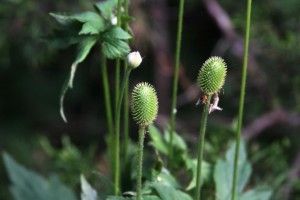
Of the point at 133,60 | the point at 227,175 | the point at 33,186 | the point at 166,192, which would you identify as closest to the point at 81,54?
the point at 133,60

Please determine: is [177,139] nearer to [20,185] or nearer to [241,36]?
[20,185]

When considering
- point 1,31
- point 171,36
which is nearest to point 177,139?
point 1,31

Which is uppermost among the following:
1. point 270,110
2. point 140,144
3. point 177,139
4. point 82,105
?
point 82,105

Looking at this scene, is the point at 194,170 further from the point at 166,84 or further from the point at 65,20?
the point at 166,84

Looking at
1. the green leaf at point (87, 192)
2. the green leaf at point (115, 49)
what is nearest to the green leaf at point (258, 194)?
the green leaf at point (87, 192)

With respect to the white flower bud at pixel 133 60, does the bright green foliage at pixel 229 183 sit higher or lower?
lower

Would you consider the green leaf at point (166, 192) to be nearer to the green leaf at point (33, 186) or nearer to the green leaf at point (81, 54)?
the green leaf at point (81, 54)
